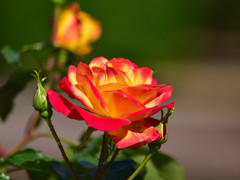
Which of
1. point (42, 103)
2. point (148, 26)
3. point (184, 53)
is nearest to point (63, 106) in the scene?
point (42, 103)

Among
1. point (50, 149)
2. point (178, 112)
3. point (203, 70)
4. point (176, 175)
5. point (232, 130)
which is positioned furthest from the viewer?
point (203, 70)

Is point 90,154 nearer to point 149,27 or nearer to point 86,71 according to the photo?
point 86,71

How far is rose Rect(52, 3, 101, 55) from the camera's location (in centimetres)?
60

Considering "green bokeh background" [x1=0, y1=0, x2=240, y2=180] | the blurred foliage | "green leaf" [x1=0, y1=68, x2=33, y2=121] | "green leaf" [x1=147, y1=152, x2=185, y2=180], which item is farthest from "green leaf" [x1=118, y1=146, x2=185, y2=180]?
the blurred foliage

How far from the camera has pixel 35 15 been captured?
3.60 m

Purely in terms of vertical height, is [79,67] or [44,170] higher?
[79,67]

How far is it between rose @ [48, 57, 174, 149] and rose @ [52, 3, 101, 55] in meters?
0.30

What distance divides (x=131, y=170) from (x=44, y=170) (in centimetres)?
8

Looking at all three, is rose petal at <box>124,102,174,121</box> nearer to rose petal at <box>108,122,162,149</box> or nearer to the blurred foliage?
rose petal at <box>108,122,162,149</box>

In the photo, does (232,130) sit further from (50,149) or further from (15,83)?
(15,83)

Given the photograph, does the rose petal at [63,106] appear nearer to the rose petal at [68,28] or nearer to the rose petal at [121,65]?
the rose petal at [121,65]

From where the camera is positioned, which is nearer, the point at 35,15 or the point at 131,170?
the point at 131,170

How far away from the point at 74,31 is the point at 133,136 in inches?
13.5

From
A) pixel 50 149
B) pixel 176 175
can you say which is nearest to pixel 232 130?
pixel 50 149
